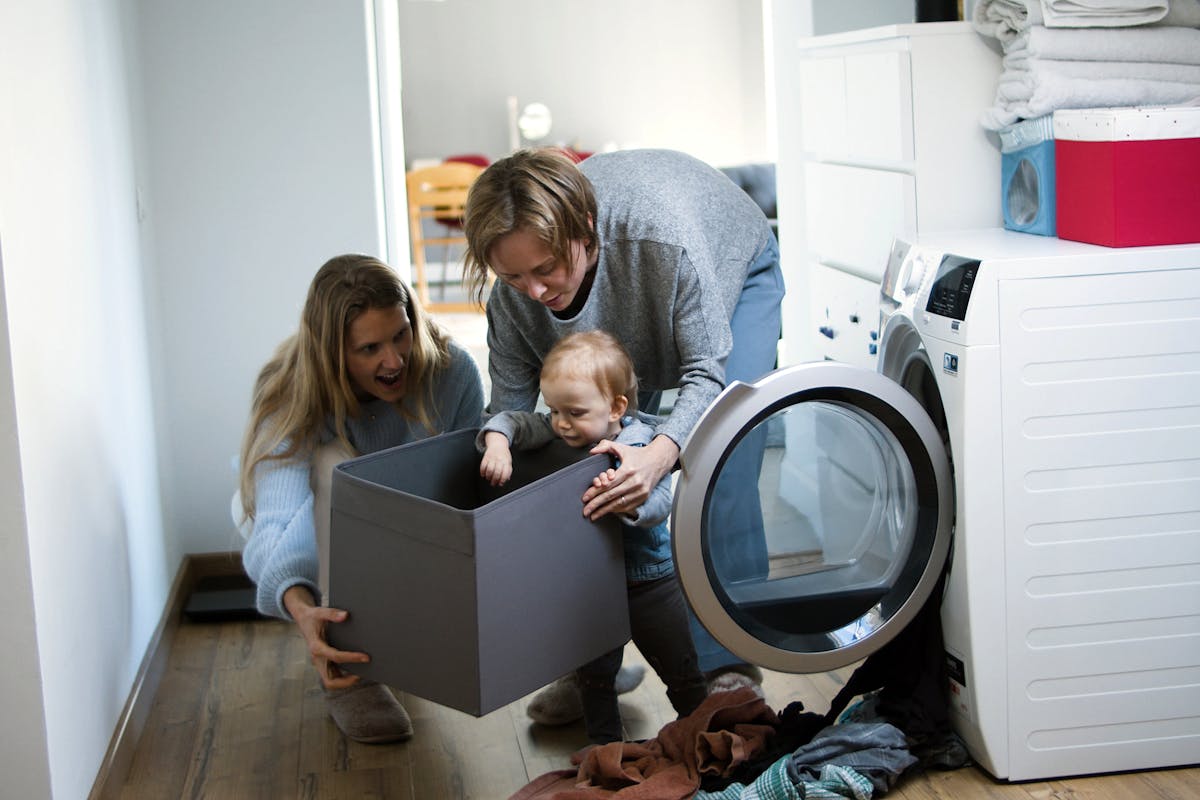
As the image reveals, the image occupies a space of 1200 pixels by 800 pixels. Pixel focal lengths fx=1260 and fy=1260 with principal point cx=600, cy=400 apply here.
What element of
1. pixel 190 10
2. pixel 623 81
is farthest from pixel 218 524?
pixel 623 81

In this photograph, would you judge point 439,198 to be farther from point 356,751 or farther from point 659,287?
point 659,287

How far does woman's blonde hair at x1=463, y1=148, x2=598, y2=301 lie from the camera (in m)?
1.78

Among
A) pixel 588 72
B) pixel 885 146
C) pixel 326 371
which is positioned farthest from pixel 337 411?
pixel 588 72

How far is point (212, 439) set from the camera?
3.04 meters

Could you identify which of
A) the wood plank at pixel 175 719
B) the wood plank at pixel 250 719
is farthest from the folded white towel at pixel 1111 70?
the wood plank at pixel 175 719

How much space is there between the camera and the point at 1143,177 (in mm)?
1972

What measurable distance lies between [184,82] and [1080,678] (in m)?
2.27

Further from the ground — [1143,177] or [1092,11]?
[1092,11]

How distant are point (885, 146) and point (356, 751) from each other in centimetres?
155

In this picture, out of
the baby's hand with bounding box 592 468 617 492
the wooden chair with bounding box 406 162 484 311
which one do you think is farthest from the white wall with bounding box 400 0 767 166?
the baby's hand with bounding box 592 468 617 492

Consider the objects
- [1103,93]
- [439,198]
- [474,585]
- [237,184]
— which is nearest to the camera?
[474,585]

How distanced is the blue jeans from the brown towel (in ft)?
0.48

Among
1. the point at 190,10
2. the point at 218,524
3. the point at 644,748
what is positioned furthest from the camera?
the point at 218,524

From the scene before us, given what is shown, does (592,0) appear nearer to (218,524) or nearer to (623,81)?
(623,81)
